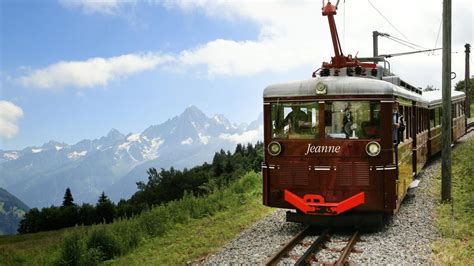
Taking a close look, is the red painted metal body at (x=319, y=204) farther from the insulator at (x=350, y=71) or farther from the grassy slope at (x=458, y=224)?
the insulator at (x=350, y=71)

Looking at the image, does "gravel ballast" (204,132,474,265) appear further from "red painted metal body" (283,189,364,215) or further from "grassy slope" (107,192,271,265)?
"red painted metal body" (283,189,364,215)

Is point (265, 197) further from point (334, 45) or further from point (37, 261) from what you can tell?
point (37, 261)

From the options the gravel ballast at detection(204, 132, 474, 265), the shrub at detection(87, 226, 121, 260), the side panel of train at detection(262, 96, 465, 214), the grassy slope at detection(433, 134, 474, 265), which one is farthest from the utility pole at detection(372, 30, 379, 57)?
the shrub at detection(87, 226, 121, 260)

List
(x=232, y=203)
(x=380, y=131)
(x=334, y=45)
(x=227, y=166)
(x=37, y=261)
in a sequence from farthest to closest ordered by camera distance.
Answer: (x=227, y=166), (x=232, y=203), (x=37, y=261), (x=334, y=45), (x=380, y=131)

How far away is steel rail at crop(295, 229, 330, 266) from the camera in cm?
775

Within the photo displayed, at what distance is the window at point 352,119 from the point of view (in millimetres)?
9898

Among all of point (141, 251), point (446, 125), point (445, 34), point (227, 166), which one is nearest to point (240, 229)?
point (141, 251)

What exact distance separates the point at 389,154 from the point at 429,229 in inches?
76.3

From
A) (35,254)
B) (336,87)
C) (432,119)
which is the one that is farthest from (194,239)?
(432,119)

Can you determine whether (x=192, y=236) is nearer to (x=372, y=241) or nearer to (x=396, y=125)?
(x=372, y=241)

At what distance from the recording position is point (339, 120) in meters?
9.99

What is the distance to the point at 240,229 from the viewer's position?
11.8m

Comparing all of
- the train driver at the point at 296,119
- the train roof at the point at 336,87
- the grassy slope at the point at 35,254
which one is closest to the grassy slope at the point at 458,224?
the train roof at the point at 336,87

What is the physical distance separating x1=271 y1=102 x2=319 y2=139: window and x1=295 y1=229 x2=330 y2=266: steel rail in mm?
1973
